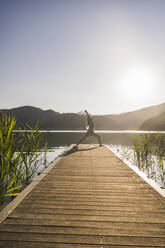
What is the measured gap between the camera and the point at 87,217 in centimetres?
217

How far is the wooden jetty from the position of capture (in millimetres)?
1740

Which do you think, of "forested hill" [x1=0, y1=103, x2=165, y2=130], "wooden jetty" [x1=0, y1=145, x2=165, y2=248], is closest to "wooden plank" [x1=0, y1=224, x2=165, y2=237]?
"wooden jetty" [x1=0, y1=145, x2=165, y2=248]

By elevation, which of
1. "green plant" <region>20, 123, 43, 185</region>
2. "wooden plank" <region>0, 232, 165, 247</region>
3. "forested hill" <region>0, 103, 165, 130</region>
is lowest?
"wooden plank" <region>0, 232, 165, 247</region>

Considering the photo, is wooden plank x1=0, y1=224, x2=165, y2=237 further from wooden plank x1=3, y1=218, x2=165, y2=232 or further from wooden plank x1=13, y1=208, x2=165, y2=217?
wooden plank x1=13, y1=208, x2=165, y2=217

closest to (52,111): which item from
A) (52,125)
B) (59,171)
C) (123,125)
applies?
(52,125)

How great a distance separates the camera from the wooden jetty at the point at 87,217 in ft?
5.71

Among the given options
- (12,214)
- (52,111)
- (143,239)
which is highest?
(52,111)

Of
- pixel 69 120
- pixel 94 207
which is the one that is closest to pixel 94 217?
pixel 94 207

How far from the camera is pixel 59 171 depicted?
4.63m

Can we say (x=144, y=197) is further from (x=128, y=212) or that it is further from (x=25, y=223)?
(x=25, y=223)

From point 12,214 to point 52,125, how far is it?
403ft

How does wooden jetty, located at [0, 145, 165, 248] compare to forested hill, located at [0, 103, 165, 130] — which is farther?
forested hill, located at [0, 103, 165, 130]

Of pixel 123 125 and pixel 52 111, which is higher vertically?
pixel 52 111

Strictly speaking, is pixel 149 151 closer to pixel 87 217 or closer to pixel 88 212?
pixel 88 212
